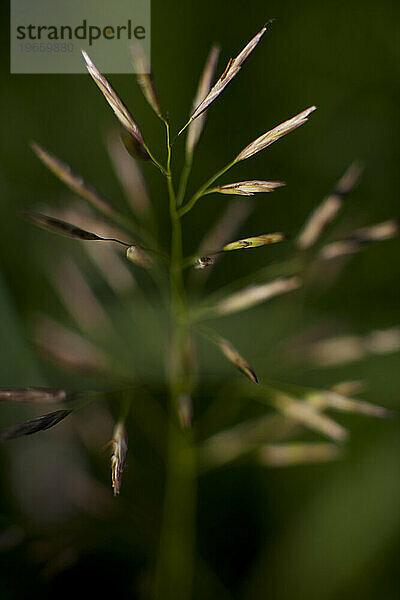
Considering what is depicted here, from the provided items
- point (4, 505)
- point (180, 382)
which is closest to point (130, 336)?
point (4, 505)

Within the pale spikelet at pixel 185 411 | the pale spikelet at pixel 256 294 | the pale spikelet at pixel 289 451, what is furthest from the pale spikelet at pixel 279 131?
the pale spikelet at pixel 289 451

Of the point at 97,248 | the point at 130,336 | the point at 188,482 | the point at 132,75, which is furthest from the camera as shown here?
the point at 132,75

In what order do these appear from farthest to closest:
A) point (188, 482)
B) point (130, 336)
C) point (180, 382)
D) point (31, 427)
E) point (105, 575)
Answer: point (130, 336) → point (105, 575) → point (188, 482) → point (180, 382) → point (31, 427)

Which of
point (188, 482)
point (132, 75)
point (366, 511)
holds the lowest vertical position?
point (366, 511)

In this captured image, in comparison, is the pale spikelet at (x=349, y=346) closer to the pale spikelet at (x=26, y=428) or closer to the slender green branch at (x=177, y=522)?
the slender green branch at (x=177, y=522)

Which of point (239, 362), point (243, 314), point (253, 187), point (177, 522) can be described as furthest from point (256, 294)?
point (243, 314)

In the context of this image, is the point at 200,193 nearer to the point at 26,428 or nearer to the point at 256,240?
the point at 256,240

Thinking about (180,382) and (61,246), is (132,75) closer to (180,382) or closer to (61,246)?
(61,246)
